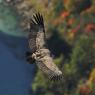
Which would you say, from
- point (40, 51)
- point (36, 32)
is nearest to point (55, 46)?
point (36, 32)

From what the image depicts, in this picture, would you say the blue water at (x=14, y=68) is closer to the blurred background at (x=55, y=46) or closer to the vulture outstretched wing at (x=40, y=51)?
the blurred background at (x=55, y=46)

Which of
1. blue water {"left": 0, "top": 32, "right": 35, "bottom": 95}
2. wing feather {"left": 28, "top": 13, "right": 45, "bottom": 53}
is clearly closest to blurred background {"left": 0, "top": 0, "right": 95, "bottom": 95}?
blue water {"left": 0, "top": 32, "right": 35, "bottom": 95}

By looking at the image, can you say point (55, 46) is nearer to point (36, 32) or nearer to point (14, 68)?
point (14, 68)

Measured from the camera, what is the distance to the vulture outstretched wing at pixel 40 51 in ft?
98.6

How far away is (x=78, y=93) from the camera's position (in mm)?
52719

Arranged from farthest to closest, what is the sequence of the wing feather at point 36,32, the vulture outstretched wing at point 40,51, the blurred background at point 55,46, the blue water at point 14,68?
1. the blue water at point 14,68
2. the blurred background at point 55,46
3. the wing feather at point 36,32
4. the vulture outstretched wing at point 40,51

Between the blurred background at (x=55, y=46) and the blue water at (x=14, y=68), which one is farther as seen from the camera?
the blue water at (x=14, y=68)

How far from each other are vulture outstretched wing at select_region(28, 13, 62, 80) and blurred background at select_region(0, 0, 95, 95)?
18.9 meters

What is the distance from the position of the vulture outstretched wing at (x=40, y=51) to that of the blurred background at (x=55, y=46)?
1895 cm

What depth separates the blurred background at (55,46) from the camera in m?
52.8

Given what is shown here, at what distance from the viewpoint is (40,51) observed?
101 feet

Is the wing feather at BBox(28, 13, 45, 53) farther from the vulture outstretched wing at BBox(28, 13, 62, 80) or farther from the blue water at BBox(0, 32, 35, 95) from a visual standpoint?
the blue water at BBox(0, 32, 35, 95)

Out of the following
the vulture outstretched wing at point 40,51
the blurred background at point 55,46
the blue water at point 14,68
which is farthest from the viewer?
the blue water at point 14,68

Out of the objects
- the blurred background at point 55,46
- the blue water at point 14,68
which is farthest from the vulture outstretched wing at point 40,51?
the blue water at point 14,68
